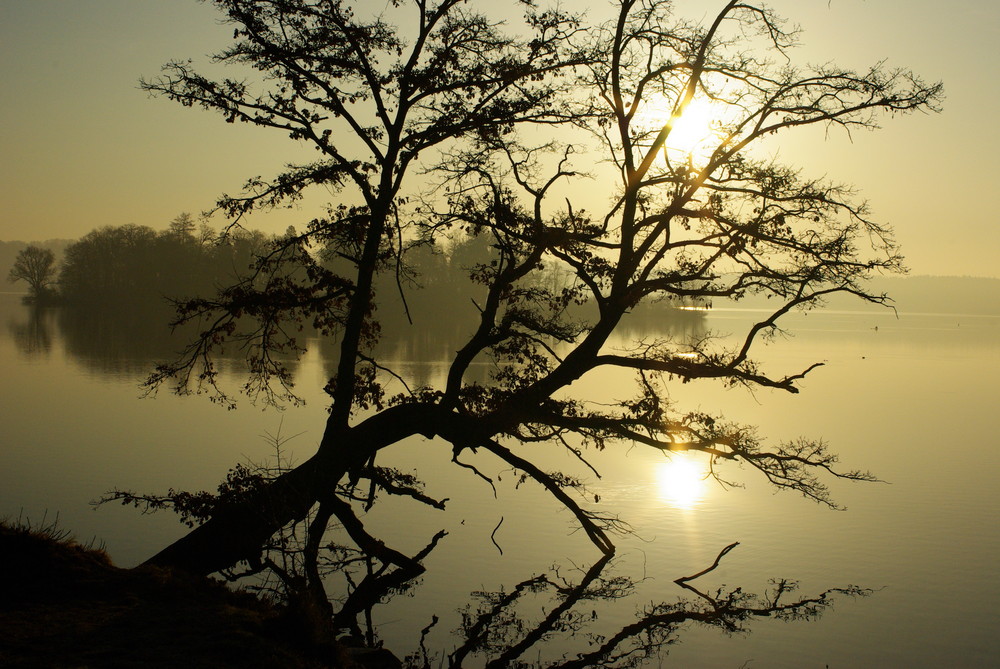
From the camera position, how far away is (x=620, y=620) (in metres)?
10.4

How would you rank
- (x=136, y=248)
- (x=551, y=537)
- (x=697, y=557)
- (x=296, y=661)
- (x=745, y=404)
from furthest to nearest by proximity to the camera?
(x=136, y=248) → (x=745, y=404) → (x=551, y=537) → (x=697, y=557) → (x=296, y=661)

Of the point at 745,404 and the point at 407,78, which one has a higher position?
the point at 407,78

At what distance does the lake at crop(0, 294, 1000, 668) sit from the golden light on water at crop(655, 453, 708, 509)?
9 cm

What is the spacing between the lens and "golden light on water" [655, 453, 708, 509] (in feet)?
54.1

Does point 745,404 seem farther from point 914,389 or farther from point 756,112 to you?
point 756,112

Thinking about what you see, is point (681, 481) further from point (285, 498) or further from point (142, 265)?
point (142, 265)

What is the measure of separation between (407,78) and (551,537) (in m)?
7.87

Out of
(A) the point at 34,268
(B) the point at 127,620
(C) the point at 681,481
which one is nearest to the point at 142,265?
(A) the point at 34,268

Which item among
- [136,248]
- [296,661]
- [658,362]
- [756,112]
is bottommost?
[296,661]

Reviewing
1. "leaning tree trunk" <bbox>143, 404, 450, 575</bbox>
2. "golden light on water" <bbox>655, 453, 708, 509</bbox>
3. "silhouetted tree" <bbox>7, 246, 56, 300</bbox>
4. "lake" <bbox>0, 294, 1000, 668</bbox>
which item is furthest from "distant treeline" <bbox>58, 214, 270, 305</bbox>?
"leaning tree trunk" <bbox>143, 404, 450, 575</bbox>

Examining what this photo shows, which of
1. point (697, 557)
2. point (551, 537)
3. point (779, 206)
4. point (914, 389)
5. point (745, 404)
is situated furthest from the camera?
point (914, 389)

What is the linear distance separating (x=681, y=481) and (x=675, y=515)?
9.76 ft

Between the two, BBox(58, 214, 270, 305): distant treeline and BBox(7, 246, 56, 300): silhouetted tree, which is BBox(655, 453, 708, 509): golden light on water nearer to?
BBox(58, 214, 270, 305): distant treeline

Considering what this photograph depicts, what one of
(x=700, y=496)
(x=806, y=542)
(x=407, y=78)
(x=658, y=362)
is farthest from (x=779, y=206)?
(x=700, y=496)
